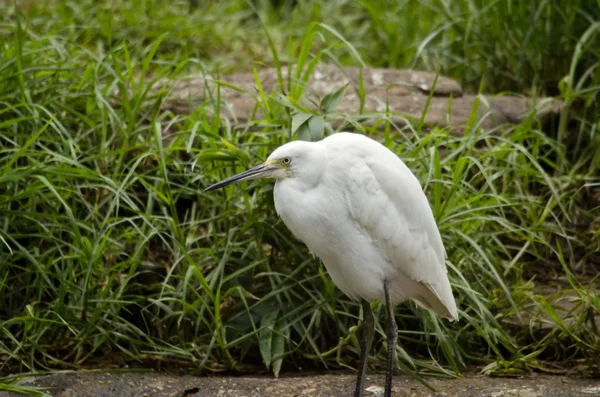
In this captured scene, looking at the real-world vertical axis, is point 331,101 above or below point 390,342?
above

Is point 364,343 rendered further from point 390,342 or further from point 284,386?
point 284,386

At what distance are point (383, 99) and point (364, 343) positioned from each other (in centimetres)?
165

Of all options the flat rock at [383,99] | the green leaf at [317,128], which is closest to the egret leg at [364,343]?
the green leaf at [317,128]

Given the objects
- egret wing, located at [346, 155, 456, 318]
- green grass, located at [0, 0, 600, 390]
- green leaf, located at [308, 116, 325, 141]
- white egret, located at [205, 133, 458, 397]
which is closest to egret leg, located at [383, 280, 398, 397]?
white egret, located at [205, 133, 458, 397]

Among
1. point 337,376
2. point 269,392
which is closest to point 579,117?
point 337,376

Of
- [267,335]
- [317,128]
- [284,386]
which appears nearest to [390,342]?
[284,386]

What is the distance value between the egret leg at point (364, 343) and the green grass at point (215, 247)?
239 millimetres

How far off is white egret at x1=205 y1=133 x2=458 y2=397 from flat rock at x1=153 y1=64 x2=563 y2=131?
1.10 meters

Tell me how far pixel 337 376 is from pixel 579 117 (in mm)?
1972

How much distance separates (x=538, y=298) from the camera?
3.31 meters

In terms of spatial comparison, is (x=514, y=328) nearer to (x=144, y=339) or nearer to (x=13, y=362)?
(x=144, y=339)

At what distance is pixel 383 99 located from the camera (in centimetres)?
421

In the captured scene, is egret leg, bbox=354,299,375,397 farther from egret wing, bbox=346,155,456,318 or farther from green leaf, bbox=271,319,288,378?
green leaf, bbox=271,319,288,378

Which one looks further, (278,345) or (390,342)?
(278,345)
